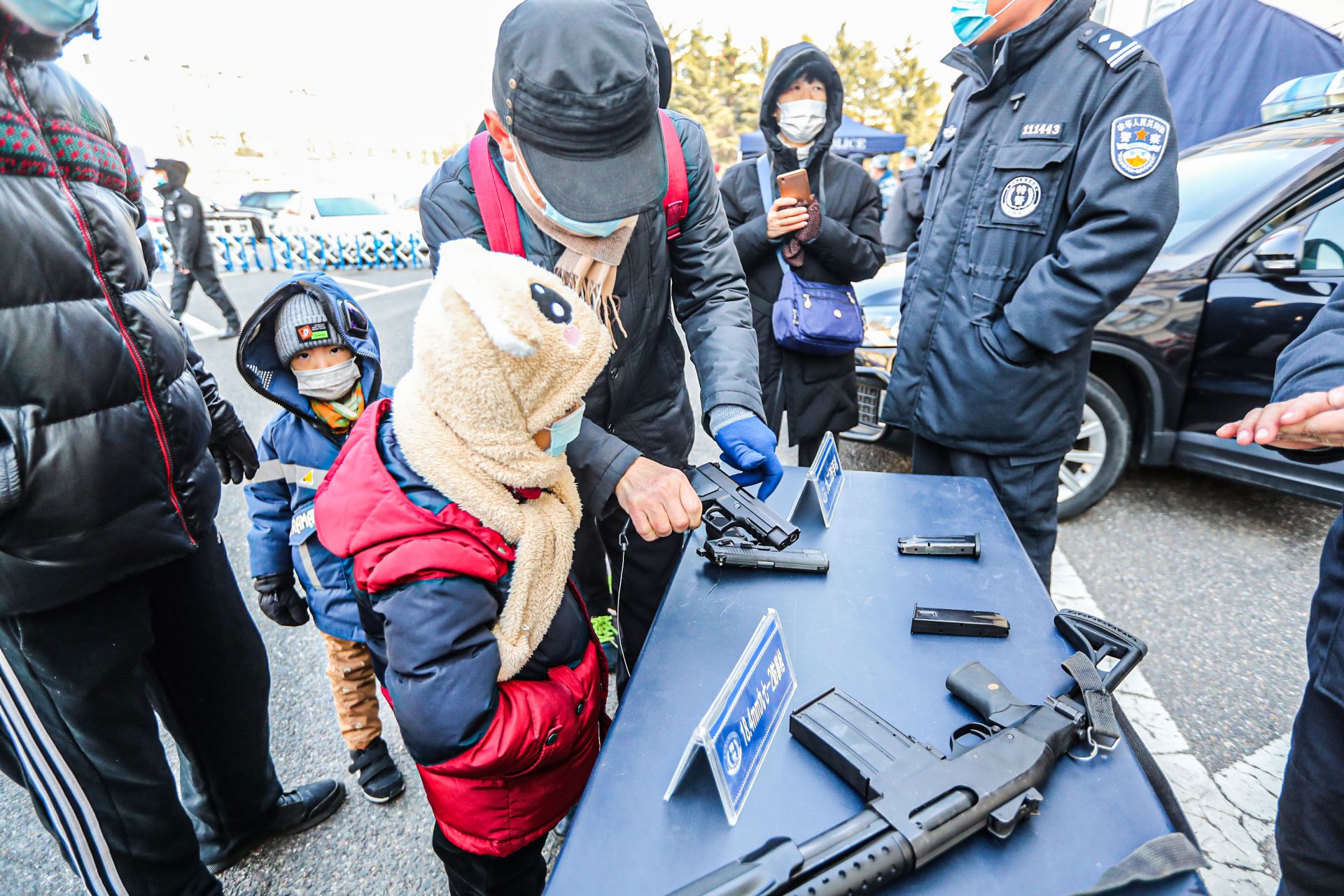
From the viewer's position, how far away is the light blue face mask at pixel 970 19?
6.08 feet

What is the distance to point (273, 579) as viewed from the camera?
5.84 feet

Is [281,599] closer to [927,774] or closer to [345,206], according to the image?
[927,774]

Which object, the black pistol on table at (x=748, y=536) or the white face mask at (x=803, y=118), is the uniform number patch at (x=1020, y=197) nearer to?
the white face mask at (x=803, y=118)

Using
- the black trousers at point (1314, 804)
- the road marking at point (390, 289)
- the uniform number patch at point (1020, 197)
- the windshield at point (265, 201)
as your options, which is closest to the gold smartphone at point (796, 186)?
the uniform number patch at point (1020, 197)

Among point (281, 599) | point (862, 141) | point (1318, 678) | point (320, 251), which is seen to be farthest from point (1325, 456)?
point (862, 141)

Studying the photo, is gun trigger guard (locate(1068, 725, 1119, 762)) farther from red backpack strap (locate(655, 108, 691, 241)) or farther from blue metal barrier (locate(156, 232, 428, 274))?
blue metal barrier (locate(156, 232, 428, 274))

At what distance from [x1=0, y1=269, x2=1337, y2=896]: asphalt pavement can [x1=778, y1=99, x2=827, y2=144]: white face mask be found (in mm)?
1798

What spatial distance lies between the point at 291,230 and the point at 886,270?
1252 centimetres

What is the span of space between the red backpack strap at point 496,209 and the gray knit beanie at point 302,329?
0.56m

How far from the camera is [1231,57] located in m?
6.45

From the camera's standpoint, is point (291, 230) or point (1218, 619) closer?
point (1218, 619)

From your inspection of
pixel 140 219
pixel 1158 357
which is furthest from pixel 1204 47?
pixel 140 219

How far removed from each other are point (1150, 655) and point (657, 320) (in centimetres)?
208

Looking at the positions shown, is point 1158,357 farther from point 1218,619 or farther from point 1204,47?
point 1204,47
